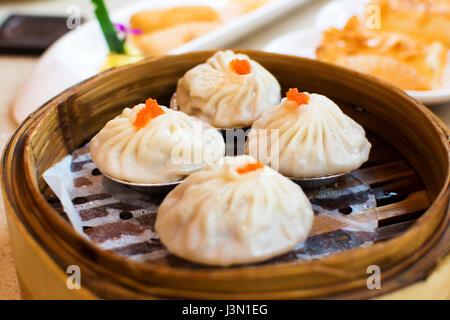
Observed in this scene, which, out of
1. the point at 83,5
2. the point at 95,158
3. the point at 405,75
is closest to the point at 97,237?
the point at 95,158

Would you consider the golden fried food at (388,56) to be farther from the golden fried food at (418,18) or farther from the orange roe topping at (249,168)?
the orange roe topping at (249,168)

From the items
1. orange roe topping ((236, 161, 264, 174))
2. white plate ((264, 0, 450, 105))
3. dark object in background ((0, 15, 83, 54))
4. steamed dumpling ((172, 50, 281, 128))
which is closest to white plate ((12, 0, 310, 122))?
white plate ((264, 0, 450, 105))

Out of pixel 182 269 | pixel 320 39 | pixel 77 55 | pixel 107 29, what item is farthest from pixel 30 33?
pixel 182 269

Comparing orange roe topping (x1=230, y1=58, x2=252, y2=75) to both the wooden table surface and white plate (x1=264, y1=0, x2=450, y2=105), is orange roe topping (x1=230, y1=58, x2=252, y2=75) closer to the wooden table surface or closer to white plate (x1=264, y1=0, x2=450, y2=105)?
white plate (x1=264, y1=0, x2=450, y2=105)

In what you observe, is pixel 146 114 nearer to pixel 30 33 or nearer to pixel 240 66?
pixel 240 66

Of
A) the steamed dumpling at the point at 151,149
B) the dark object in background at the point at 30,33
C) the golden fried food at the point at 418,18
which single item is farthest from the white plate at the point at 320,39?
the dark object in background at the point at 30,33
